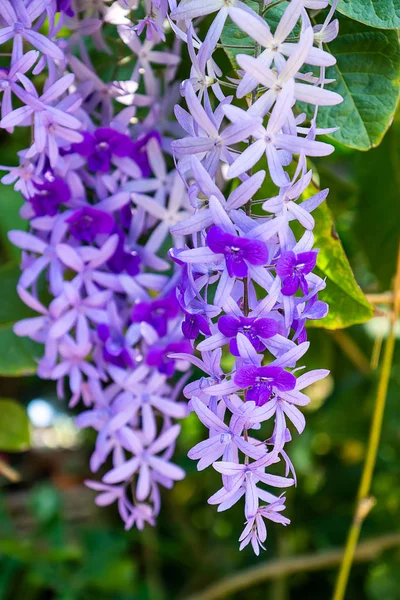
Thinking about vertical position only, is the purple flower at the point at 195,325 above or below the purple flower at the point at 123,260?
above

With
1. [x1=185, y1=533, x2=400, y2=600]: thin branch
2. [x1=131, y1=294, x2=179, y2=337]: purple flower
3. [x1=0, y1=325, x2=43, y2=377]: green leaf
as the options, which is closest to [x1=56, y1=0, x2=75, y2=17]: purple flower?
[x1=131, y1=294, x2=179, y2=337]: purple flower

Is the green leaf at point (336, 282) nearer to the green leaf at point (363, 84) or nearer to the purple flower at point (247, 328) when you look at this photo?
the green leaf at point (363, 84)

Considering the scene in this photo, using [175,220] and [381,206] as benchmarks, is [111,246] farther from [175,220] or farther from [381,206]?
[381,206]

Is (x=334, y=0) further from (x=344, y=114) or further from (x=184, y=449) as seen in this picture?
(x=184, y=449)

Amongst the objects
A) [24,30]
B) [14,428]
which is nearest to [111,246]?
[24,30]

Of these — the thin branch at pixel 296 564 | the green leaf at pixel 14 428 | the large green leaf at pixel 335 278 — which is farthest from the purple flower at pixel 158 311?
the thin branch at pixel 296 564

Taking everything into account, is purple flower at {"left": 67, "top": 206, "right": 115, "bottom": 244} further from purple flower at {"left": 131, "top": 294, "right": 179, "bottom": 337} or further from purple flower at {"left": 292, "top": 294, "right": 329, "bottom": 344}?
purple flower at {"left": 292, "top": 294, "right": 329, "bottom": 344}
